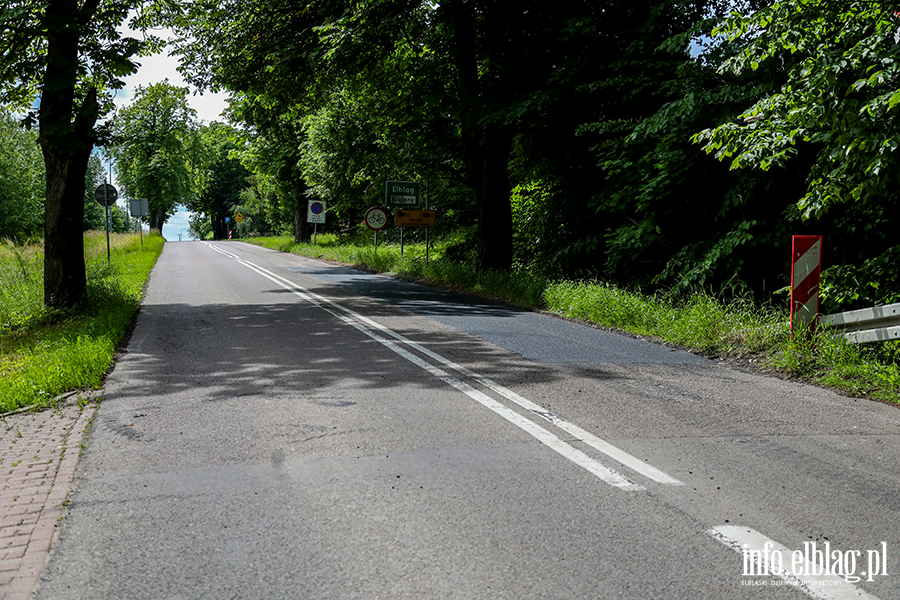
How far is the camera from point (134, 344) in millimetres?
9695

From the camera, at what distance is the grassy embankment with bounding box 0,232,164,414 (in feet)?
23.1

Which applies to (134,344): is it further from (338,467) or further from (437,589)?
(437,589)

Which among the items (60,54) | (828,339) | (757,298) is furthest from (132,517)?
(757,298)

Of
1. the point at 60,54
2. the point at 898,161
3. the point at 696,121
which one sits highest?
the point at 60,54

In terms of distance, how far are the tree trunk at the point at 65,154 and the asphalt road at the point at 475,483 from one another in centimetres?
504

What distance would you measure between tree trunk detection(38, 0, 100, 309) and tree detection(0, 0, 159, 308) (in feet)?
0.04

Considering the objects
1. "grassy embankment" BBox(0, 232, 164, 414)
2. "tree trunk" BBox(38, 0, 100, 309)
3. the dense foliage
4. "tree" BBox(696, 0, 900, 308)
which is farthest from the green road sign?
"tree" BBox(696, 0, 900, 308)

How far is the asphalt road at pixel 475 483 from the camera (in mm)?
3148

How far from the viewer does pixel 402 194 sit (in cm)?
2377

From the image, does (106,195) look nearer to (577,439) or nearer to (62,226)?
(62,226)

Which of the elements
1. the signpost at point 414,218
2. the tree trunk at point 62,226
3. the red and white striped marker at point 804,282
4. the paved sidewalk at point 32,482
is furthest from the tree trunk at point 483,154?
the paved sidewalk at point 32,482

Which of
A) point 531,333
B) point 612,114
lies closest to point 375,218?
point 612,114

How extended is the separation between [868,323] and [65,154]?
11.9 metres

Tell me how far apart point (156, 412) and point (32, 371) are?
233 cm
